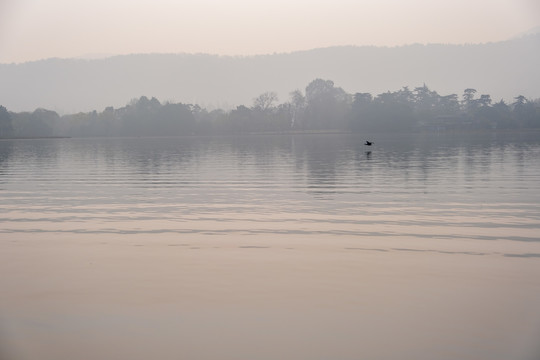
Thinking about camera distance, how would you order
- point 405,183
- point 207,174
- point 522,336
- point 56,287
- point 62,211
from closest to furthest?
point 522,336
point 56,287
point 62,211
point 405,183
point 207,174

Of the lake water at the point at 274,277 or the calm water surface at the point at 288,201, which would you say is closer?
the lake water at the point at 274,277

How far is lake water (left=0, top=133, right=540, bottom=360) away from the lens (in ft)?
37.2

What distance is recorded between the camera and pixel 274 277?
15508 mm

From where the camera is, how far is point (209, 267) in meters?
16.6

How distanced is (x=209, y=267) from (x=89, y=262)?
366 centimetres

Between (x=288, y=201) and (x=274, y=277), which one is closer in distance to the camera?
(x=274, y=277)

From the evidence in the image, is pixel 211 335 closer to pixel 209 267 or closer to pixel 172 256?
pixel 209 267

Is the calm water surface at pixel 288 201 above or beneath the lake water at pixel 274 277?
above

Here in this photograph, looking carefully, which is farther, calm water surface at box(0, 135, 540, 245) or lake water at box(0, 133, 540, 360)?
calm water surface at box(0, 135, 540, 245)

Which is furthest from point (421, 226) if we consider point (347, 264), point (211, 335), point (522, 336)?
point (211, 335)

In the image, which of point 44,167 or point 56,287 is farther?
point 44,167

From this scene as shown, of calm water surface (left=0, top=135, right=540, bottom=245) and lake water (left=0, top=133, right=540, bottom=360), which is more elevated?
calm water surface (left=0, top=135, right=540, bottom=245)

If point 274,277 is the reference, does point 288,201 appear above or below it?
above

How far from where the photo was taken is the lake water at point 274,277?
11.3m
